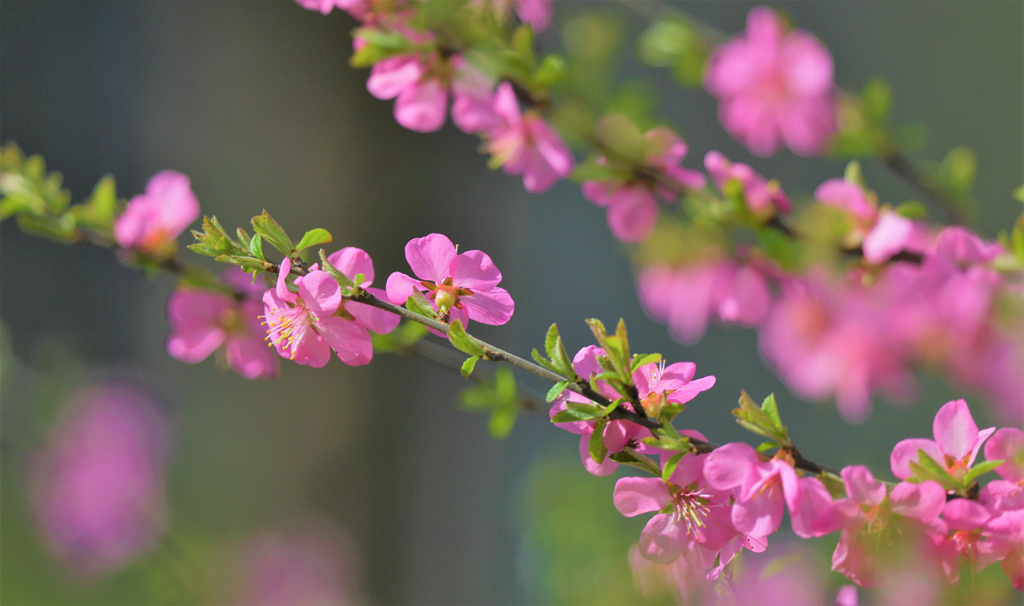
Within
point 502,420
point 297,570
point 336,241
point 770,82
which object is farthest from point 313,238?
point 297,570

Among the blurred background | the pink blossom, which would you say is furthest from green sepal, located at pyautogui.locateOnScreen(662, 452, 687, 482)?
the blurred background

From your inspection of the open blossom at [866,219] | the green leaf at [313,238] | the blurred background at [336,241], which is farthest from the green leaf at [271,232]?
the blurred background at [336,241]

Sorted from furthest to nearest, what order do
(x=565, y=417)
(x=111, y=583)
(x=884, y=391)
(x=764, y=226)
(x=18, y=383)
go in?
(x=111, y=583), (x=18, y=383), (x=884, y=391), (x=764, y=226), (x=565, y=417)

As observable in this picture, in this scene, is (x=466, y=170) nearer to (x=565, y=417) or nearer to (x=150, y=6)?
(x=150, y=6)

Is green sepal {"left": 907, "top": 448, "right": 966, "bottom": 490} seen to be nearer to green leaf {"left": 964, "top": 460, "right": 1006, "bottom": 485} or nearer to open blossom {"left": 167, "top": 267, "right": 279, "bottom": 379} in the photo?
green leaf {"left": 964, "top": 460, "right": 1006, "bottom": 485}

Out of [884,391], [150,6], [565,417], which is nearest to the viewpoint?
[565,417]

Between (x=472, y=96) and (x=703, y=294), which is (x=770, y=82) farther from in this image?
(x=472, y=96)

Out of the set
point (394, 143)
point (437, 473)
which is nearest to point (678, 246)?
point (394, 143)
